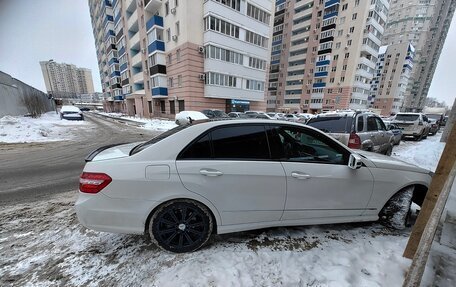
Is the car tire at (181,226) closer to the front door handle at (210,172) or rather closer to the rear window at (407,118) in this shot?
the front door handle at (210,172)

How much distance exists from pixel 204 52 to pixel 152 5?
11002mm

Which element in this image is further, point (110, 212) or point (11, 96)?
point (11, 96)

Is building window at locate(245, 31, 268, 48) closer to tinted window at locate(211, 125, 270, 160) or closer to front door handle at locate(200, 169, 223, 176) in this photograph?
tinted window at locate(211, 125, 270, 160)

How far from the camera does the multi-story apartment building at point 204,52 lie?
21.8 meters

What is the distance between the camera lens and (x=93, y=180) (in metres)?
2.10

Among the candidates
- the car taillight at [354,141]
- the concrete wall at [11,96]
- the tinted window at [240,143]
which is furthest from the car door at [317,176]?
the concrete wall at [11,96]

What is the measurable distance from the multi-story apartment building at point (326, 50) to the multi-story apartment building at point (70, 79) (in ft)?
307

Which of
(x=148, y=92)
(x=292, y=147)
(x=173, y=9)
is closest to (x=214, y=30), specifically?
(x=173, y=9)

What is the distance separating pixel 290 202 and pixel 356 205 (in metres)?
1.00

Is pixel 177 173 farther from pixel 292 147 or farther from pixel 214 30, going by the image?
pixel 214 30

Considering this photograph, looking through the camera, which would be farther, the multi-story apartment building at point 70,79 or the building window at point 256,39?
the multi-story apartment building at point 70,79

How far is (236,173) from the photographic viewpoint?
7.34 feet

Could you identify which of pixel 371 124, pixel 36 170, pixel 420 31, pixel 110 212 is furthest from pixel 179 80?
pixel 420 31

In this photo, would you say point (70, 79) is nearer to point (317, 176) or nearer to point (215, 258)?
point (215, 258)
